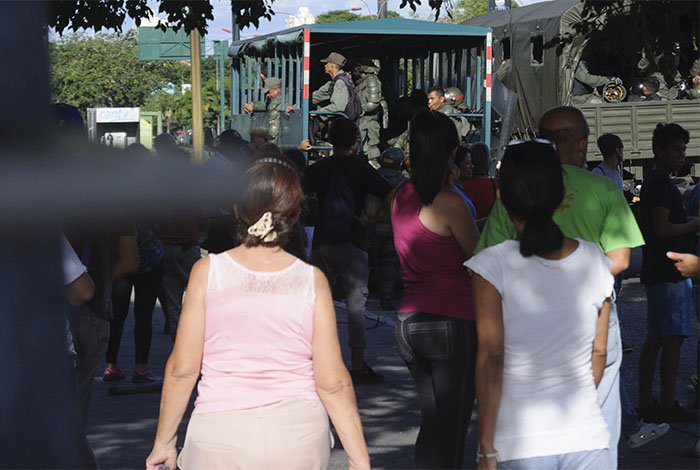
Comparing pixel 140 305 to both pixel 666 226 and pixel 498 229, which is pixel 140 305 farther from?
pixel 498 229

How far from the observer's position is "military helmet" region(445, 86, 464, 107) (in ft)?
45.9

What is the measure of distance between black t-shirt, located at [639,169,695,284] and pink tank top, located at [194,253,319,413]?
3.74 meters

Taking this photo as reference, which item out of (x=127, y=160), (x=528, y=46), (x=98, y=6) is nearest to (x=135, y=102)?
(x=528, y=46)

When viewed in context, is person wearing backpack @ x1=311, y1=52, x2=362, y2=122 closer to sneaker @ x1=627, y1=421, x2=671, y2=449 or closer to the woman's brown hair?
sneaker @ x1=627, y1=421, x2=671, y2=449

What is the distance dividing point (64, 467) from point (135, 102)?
158 ft

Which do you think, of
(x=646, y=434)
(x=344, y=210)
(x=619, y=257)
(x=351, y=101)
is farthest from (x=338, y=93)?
(x=619, y=257)

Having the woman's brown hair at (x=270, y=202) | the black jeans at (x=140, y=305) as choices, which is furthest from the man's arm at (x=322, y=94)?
the woman's brown hair at (x=270, y=202)

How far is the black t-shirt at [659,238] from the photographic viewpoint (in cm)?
607

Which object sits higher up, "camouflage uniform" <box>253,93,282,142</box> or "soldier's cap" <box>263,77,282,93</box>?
"soldier's cap" <box>263,77,282,93</box>

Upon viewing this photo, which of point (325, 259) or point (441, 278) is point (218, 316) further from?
point (325, 259)

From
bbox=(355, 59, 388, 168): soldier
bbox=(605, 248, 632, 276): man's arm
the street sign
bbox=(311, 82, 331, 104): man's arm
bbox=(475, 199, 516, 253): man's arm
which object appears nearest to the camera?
bbox=(475, 199, 516, 253): man's arm

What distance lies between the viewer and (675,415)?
635 cm

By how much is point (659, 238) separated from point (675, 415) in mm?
1094

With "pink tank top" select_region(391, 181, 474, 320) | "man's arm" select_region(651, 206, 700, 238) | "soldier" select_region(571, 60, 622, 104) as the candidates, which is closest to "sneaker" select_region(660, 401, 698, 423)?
"man's arm" select_region(651, 206, 700, 238)
